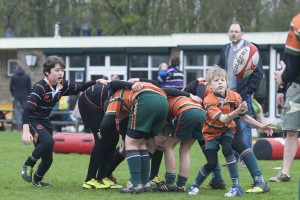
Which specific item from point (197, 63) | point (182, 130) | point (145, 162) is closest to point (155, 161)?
point (145, 162)

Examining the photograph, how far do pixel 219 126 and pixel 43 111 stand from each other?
2.15m

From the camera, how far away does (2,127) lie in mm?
26688

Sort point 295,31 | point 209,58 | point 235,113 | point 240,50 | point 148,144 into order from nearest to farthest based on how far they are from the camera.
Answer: point 295,31 < point 235,113 < point 148,144 < point 240,50 < point 209,58

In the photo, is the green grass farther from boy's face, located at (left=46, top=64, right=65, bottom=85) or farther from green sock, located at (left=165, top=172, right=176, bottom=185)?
boy's face, located at (left=46, top=64, right=65, bottom=85)

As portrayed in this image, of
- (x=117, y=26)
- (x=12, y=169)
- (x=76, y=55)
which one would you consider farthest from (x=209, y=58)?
(x=12, y=169)

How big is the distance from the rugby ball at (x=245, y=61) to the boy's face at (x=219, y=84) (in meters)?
2.09

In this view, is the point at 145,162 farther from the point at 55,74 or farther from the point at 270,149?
the point at 270,149

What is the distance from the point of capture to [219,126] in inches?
348

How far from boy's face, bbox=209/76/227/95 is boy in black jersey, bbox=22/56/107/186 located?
1.36 meters

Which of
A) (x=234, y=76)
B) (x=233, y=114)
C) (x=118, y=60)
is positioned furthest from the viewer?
(x=118, y=60)

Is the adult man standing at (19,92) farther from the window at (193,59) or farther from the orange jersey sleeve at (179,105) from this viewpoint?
the orange jersey sleeve at (179,105)

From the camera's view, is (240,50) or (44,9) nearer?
(240,50)

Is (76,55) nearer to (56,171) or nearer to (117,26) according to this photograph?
(117,26)

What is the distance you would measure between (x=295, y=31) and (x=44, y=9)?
1652 inches
